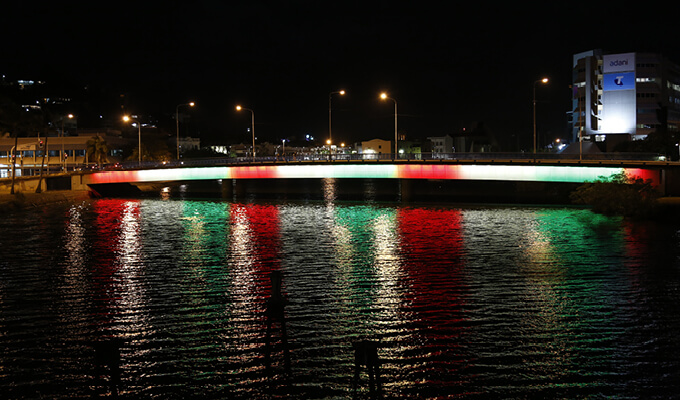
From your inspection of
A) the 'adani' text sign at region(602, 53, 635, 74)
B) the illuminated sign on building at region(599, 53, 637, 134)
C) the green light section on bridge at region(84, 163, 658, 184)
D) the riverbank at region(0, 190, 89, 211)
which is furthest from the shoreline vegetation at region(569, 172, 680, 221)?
the 'adani' text sign at region(602, 53, 635, 74)

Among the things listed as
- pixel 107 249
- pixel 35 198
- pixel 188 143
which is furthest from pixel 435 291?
pixel 188 143

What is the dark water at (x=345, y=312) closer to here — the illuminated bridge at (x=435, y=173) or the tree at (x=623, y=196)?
the tree at (x=623, y=196)

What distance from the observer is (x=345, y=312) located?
20656 mm

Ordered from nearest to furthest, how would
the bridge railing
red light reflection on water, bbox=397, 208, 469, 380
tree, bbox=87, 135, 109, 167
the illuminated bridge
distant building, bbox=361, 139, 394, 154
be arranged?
red light reflection on water, bbox=397, 208, 469, 380 → the illuminated bridge → the bridge railing → tree, bbox=87, 135, 109, 167 → distant building, bbox=361, 139, 394, 154

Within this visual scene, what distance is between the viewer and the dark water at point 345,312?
1410cm

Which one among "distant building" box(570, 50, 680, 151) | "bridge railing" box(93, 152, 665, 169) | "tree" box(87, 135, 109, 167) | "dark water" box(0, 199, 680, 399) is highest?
"distant building" box(570, 50, 680, 151)

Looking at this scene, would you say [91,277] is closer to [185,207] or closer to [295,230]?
[295,230]

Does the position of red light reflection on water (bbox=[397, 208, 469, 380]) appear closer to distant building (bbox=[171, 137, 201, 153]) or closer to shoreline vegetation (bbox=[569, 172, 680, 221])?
shoreline vegetation (bbox=[569, 172, 680, 221])

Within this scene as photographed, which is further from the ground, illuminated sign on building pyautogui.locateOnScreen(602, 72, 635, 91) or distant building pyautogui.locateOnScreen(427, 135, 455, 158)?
illuminated sign on building pyautogui.locateOnScreen(602, 72, 635, 91)

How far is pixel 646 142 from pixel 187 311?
3669 inches

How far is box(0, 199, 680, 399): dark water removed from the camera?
555 inches

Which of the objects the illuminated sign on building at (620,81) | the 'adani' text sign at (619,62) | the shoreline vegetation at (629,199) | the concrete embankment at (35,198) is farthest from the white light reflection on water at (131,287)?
the 'adani' text sign at (619,62)

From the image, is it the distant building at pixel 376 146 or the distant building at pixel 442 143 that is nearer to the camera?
the distant building at pixel 376 146

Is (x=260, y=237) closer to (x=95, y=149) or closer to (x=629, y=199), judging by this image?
(x=629, y=199)
